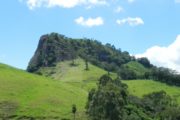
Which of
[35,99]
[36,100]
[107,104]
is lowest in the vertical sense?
[107,104]

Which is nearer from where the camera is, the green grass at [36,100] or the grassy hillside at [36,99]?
the green grass at [36,100]

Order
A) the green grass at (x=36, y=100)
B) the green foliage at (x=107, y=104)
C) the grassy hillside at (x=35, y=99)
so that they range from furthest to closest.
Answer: the grassy hillside at (x=35, y=99), the green grass at (x=36, y=100), the green foliage at (x=107, y=104)

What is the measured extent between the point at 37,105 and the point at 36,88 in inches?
998

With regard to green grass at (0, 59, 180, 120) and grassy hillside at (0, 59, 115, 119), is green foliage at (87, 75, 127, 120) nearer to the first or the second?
green grass at (0, 59, 180, 120)

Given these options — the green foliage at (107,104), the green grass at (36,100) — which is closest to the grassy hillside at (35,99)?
the green grass at (36,100)

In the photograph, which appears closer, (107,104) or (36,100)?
(107,104)

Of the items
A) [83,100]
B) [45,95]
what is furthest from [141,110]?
[45,95]

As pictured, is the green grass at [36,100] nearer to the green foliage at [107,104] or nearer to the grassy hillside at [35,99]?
the grassy hillside at [35,99]

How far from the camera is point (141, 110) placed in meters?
190

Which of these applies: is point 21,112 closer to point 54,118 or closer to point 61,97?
point 54,118

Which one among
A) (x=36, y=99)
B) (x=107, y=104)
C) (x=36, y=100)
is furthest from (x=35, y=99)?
(x=107, y=104)

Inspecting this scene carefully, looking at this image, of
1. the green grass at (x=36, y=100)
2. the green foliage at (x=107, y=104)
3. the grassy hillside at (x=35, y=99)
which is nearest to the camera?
the green foliage at (x=107, y=104)

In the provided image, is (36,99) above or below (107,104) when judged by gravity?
above

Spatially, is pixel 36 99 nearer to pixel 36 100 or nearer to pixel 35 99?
pixel 35 99
